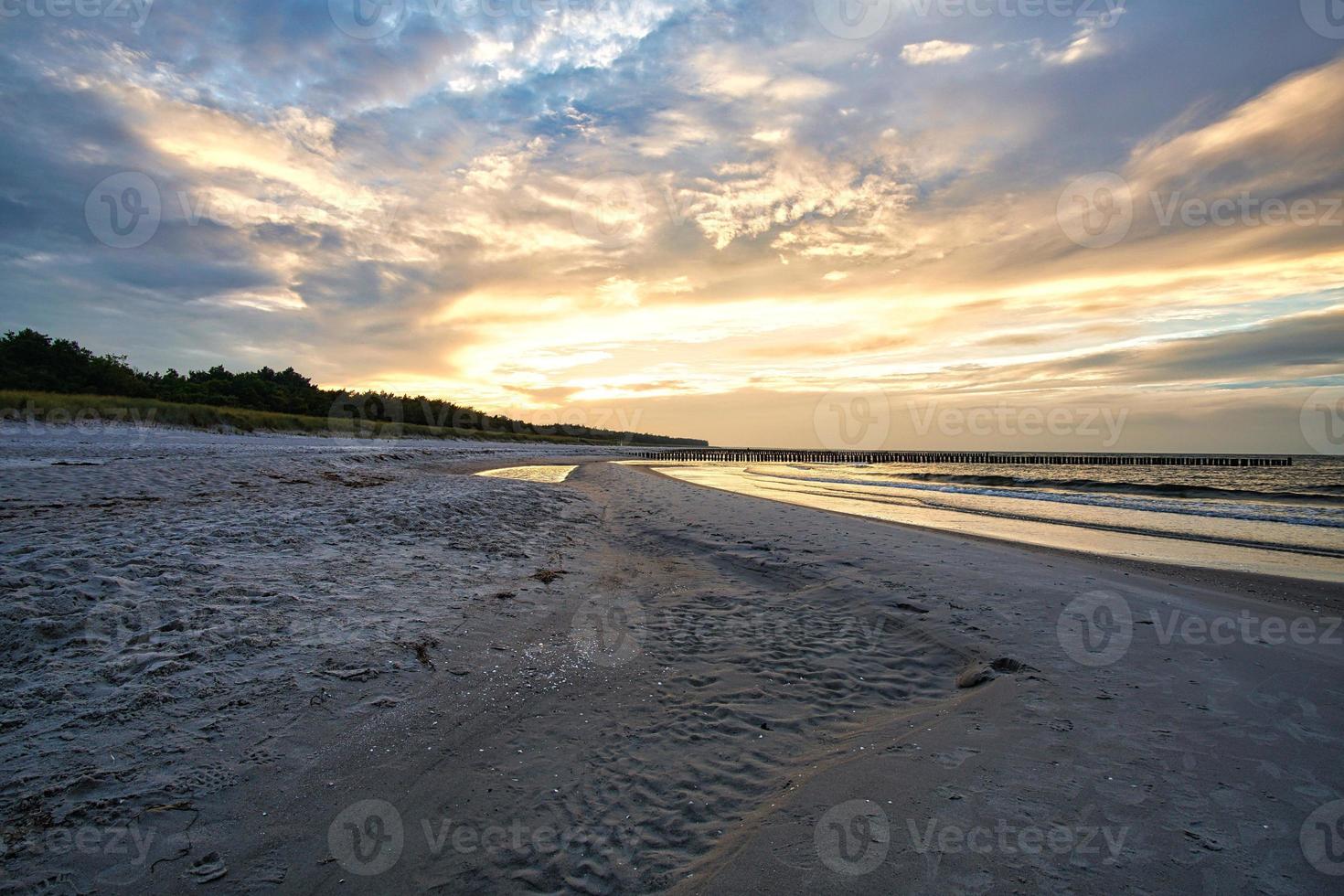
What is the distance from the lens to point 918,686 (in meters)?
5.18

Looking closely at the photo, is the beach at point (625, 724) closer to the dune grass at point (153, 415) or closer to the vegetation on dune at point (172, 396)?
the dune grass at point (153, 415)

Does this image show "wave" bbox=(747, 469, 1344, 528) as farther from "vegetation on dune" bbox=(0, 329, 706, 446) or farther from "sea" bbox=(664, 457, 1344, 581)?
"vegetation on dune" bbox=(0, 329, 706, 446)

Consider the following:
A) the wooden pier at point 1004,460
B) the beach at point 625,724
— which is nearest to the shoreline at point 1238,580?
the beach at point 625,724

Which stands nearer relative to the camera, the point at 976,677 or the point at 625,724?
the point at 625,724

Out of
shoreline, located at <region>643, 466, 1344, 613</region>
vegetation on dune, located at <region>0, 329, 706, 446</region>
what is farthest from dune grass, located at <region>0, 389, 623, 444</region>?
shoreline, located at <region>643, 466, 1344, 613</region>

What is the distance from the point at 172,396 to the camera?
39156 millimetres

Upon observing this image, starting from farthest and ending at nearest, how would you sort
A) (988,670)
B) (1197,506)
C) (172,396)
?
(172,396)
(1197,506)
(988,670)

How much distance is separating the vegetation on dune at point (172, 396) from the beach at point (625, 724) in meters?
20.5

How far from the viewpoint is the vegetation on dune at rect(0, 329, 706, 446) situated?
23547mm

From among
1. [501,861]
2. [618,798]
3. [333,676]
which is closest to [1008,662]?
[618,798]

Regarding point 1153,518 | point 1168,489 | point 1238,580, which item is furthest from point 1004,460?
point 1238,580

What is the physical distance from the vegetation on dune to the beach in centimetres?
2052

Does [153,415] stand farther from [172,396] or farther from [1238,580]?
[1238,580]

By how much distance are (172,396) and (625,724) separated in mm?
48424
